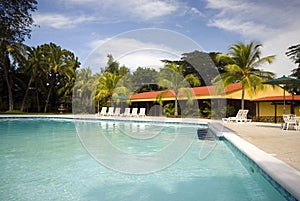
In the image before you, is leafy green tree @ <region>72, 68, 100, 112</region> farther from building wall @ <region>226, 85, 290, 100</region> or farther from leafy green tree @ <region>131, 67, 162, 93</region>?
building wall @ <region>226, 85, 290, 100</region>

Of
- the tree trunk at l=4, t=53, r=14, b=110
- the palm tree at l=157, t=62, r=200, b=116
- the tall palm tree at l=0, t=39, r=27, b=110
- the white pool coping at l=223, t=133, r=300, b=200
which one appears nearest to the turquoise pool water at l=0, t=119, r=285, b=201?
the white pool coping at l=223, t=133, r=300, b=200

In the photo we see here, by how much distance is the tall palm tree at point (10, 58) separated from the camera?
77.3 feet

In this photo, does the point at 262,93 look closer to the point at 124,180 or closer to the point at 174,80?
the point at 174,80

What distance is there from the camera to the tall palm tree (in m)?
23.5

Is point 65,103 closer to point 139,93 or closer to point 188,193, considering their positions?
point 139,93

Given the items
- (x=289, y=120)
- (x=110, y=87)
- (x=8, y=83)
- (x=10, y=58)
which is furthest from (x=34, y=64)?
(x=289, y=120)

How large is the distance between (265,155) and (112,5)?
9.10 m

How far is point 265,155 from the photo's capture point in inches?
190

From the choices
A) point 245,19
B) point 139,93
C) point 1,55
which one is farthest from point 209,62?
point 1,55

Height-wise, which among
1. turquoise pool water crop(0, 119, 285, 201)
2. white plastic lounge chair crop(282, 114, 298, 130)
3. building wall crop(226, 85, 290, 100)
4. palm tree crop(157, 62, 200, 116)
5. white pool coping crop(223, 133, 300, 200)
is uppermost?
palm tree crop(157, 62, 200, 116)

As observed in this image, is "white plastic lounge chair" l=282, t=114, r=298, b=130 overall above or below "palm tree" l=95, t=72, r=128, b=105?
below

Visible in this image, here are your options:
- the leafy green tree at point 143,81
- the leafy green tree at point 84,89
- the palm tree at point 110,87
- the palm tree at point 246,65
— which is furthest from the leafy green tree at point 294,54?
the leafy green tree at point 84,89

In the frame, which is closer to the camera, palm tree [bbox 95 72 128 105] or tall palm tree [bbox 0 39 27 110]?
palm tree [bbox 95 72 128 105]

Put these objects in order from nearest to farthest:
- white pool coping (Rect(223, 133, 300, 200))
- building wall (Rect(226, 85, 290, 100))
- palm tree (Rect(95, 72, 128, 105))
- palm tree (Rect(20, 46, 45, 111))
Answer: white pool coping (Rect(223, 133, 300, 200)), building wall (Rect(226, 85, 290, 100)), palm tree (Rect(95, 72, 128, 105)), palm tree (Rect(20, 46, 45, 111))
